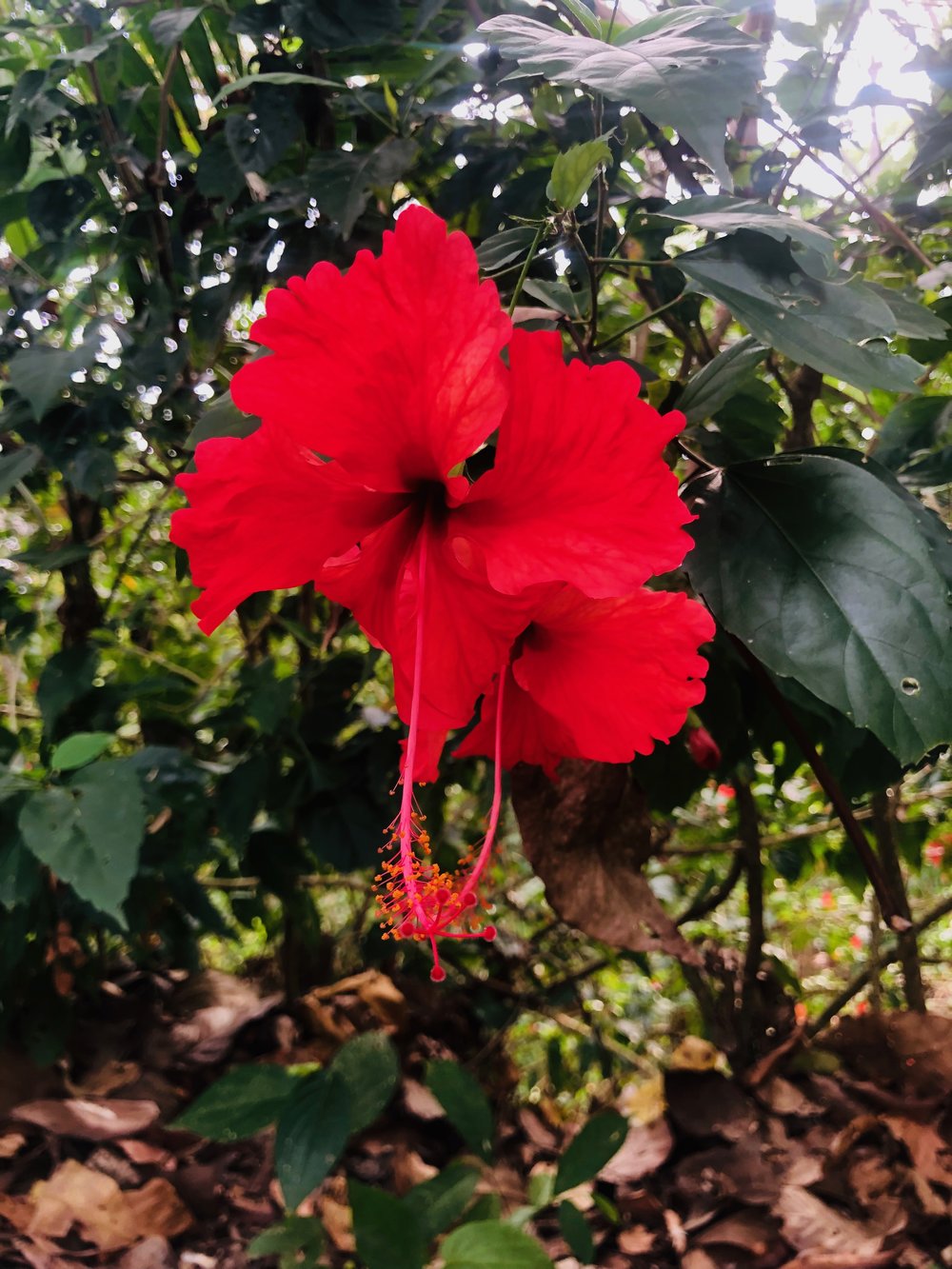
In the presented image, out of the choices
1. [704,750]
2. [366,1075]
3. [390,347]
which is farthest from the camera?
[366,1075]

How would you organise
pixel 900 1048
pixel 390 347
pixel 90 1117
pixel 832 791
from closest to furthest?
pixel 390 347
pixel 832 791
pixel 900 1048
pixel 90 1117

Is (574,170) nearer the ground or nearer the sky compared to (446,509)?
nearer the sky

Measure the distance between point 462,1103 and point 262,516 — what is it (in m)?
0.79

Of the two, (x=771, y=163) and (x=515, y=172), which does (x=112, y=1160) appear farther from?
(x=771, y=163)

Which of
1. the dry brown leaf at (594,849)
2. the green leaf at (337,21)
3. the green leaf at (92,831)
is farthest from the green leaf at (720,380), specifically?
the green leaf at (92,831)

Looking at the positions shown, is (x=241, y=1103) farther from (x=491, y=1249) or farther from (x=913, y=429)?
(x=913, y=429)

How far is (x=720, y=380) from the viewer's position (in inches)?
22.6

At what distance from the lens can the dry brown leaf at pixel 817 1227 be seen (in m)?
0.97

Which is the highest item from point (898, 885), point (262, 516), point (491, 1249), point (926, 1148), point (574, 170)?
point (574, 170)

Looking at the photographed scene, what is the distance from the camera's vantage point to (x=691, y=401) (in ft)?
1.93

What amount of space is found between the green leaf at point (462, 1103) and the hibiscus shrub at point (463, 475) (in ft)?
0.82

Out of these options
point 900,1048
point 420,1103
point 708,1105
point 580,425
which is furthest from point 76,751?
point 900,1048

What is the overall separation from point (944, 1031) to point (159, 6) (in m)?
1.41

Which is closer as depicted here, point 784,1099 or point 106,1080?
point 784,1099
